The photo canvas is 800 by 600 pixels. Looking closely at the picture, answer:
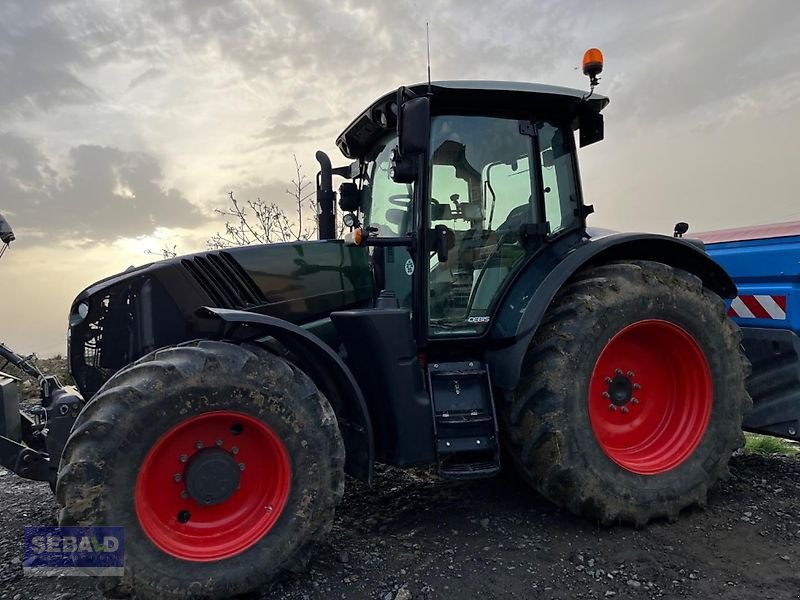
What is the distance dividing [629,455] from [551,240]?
141cm

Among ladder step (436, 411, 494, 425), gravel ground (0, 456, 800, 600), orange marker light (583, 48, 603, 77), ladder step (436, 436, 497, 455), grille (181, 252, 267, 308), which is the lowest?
gravel ground (0, 456, 800, 600)

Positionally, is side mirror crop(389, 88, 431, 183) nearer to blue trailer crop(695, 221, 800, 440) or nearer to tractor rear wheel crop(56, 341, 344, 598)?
tractor rear wheel crop(56, 341, 344, 598)

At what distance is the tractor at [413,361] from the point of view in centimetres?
280

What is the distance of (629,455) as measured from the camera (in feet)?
12.3

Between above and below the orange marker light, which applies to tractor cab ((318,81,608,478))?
below

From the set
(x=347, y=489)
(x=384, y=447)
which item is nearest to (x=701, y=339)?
(x=384, y=447)

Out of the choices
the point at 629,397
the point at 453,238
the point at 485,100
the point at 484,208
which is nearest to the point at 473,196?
the point at 484,208

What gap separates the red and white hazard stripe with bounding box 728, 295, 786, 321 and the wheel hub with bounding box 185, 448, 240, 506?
367 cm

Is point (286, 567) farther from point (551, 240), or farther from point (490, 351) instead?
point (551, 240)

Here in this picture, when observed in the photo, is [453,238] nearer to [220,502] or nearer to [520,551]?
[520,551]

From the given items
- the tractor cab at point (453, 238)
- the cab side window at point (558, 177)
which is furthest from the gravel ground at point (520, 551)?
the cab side window at point (558, 177)

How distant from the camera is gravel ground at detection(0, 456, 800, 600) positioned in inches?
115

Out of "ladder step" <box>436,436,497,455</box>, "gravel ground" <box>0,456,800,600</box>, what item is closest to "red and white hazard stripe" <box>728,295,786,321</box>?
"gravel ground" <box>0,456,800,600</box>

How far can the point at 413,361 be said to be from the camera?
3377mm
